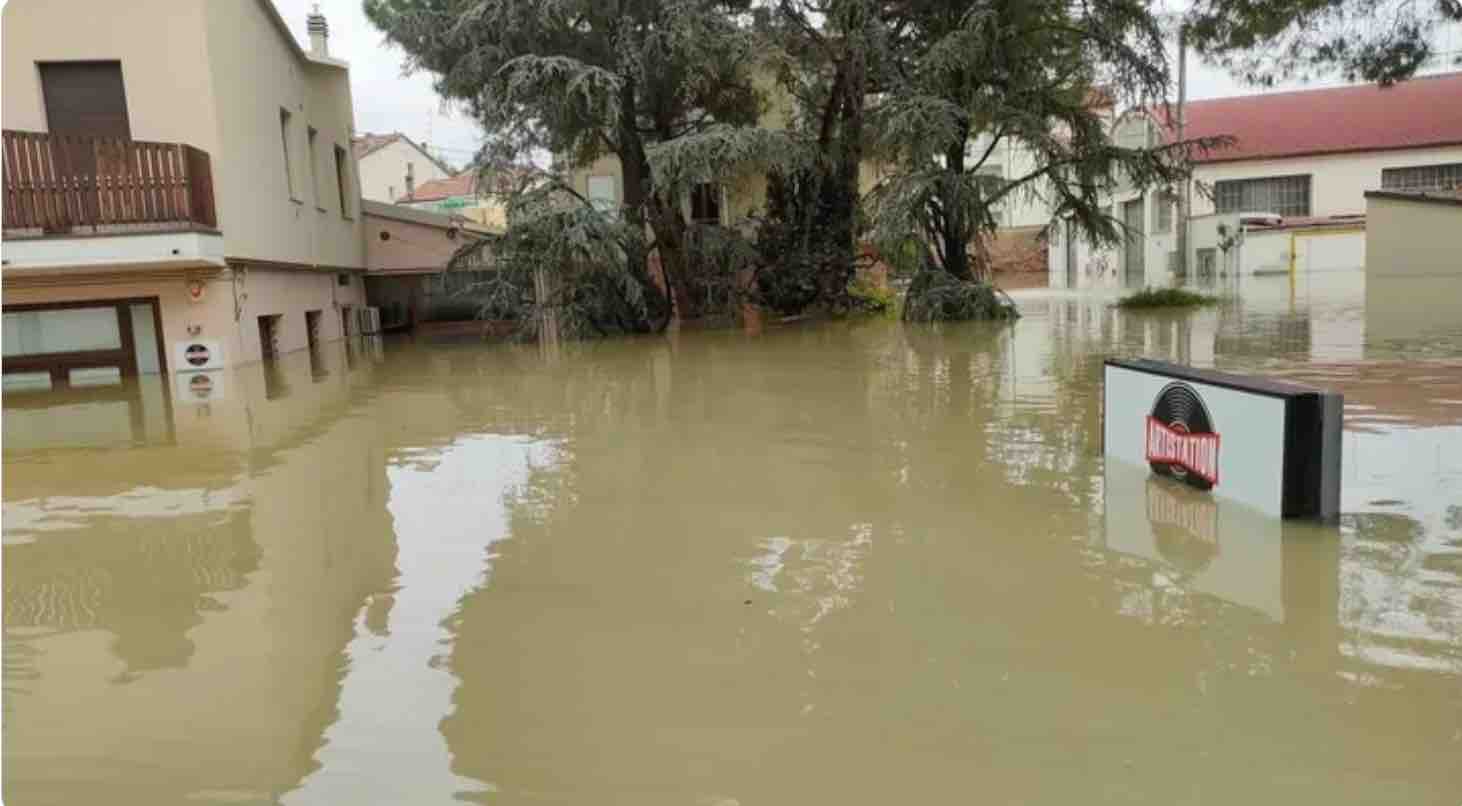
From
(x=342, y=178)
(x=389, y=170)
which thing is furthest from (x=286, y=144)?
→ (x=389, y=170)

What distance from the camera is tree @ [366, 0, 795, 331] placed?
18.3m

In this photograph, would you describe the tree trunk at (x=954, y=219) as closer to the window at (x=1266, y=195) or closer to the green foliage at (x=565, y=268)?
the green foliage at (x=565, y=268)

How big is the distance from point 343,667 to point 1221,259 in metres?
38.3

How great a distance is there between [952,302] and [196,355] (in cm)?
1267

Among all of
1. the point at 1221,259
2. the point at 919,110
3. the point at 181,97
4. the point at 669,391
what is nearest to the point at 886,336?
the point at 919,110

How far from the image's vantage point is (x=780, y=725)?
3299mm

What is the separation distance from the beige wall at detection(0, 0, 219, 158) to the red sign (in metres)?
13.3

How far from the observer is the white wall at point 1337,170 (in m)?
39.4

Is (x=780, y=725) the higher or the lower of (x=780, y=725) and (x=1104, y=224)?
the lower

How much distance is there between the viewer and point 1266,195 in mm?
41719

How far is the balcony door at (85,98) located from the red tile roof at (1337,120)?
34925 millimetres

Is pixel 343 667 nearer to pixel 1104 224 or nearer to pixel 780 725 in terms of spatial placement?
pixel 780 725

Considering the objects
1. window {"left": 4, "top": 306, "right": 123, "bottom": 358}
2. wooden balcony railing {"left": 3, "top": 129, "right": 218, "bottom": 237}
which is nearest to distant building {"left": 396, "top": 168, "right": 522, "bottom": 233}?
wooden balcony railing {"left": 3, "top": 129, "right": 218, "bottom": 237}

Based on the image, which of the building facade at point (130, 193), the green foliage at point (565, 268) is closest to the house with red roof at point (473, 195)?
the green foliage at point (565, 268)
